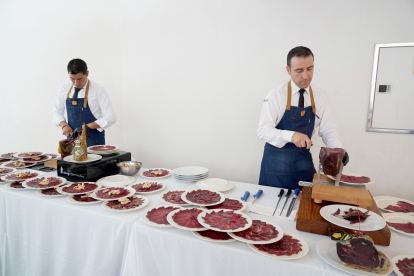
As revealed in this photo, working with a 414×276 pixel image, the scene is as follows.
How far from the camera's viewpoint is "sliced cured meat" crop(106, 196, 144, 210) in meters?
1.48

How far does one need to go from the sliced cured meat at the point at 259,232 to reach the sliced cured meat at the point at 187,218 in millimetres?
209

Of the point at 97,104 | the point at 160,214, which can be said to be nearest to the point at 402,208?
the point at 160,214

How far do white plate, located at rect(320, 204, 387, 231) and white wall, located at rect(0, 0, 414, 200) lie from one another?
2.01 meters

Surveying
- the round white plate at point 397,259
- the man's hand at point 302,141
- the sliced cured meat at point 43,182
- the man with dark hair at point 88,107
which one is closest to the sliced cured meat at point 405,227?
the round white plate at point 397,259

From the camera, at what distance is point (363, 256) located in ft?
3.12

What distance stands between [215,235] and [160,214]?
0.35 m

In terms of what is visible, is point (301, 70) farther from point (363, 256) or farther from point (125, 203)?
point (125, 203)

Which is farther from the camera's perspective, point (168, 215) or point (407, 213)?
point (407, 213)

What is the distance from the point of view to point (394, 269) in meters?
0.96

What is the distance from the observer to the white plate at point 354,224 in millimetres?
1091

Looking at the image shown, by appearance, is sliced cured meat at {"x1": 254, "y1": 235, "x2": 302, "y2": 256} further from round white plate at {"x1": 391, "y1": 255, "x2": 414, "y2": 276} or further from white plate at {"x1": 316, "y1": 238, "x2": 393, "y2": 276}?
round white plate at {"x1": 391, "y1": 255, "x2": 414, "y2": 276}

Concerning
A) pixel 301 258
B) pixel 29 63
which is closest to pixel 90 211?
pixel 301 258

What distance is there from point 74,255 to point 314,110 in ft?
6.74

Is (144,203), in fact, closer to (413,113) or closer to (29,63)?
(413,113)
